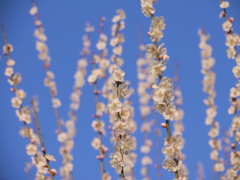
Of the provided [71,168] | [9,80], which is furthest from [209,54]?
[9,80]

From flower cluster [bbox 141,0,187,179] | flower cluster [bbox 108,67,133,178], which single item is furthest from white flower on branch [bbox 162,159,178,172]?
flower cluster [bbox 108,67,133,178]

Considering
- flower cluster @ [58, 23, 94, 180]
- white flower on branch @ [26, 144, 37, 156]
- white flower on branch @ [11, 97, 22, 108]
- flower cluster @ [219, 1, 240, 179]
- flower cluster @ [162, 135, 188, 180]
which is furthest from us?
flower cluster @ [58, 23, 94, 180]

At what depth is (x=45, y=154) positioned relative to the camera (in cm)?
276

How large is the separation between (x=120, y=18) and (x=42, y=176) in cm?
231

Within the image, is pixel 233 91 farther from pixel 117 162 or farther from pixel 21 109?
pixel 21 109

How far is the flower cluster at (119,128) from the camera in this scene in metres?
2.54

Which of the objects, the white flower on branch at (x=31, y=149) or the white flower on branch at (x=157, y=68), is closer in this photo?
the white flower on branch at (x=157, y=68)

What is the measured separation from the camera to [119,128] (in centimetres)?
255

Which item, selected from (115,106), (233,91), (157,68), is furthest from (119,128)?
(233,91)

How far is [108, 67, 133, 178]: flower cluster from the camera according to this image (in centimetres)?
254

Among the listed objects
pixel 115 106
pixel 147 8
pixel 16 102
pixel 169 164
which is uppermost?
pixel 16 102

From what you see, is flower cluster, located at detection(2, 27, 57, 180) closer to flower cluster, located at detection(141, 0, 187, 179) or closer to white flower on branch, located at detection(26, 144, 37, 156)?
white flower on branch, located at detection(26, 144, 37, 156)

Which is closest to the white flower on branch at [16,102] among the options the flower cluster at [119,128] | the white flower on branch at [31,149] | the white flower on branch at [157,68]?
the white flower on branch at [31,149]

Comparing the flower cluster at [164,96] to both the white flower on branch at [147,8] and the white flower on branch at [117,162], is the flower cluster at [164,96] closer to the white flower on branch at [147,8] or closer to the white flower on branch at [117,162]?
the white flower on branch at [147,8]
